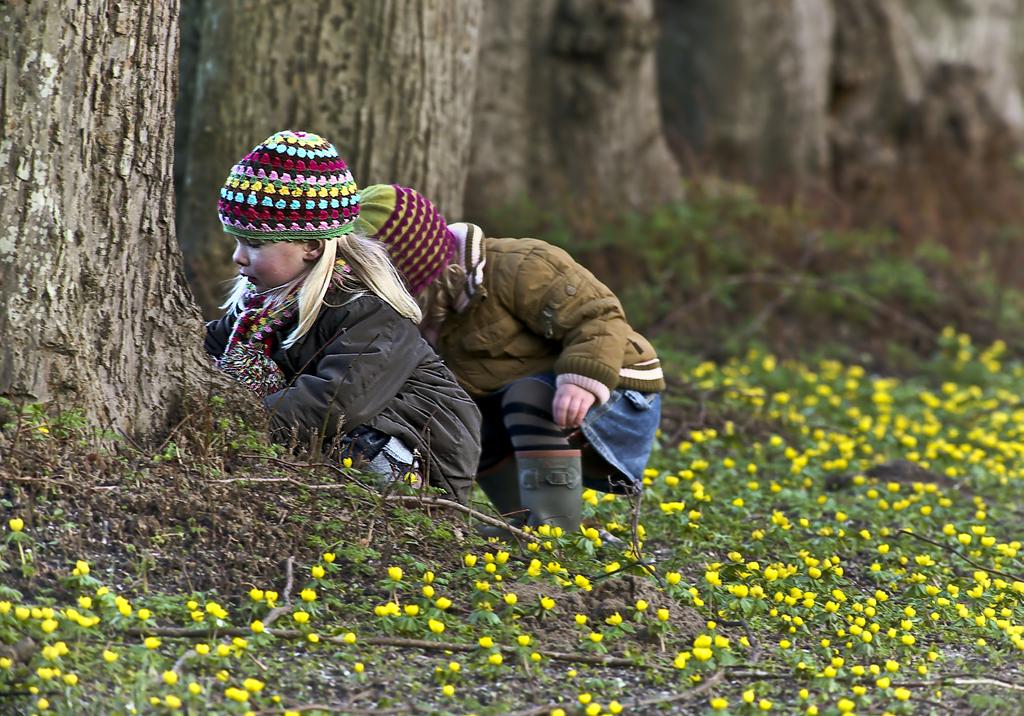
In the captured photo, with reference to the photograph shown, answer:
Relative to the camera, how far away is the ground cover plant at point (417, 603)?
3506 mm

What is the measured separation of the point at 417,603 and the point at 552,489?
95 centimetres

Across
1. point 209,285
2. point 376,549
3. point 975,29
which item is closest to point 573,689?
point 376,549

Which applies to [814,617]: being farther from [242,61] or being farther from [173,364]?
[242,61]

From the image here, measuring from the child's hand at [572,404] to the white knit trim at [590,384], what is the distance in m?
0.01

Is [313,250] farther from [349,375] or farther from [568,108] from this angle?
[568,108]

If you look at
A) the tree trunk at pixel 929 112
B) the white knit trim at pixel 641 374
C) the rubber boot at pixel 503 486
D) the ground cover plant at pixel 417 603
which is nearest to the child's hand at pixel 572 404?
the white knit trim at pixel 641 374

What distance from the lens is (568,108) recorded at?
9992 millimetres

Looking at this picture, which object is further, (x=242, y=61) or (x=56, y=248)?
(x=242, y=61)

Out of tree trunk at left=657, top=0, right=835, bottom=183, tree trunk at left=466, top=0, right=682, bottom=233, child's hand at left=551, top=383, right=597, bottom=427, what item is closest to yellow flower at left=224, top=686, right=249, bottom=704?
child's hand at left=551, top=383, right=597, bottom=427

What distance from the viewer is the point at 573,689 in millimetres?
3670

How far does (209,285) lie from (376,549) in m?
2.87

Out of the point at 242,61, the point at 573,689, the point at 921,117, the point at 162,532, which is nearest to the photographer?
the point at 573,689

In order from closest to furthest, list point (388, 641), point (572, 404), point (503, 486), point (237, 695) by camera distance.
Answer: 1. point (237, 695)
2. point (388, 641)
3. point (572, 404)
4. point (503, 486)

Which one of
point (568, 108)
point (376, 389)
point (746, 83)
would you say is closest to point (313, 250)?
point (376, 389)
